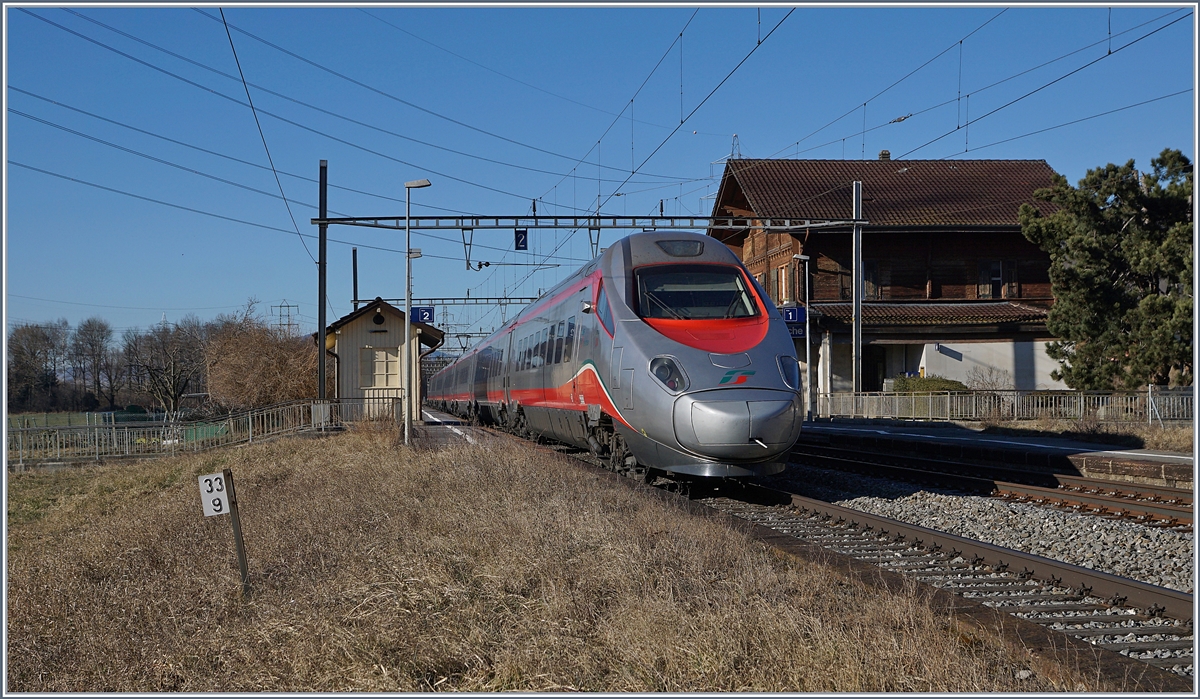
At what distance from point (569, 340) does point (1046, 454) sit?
331 inches

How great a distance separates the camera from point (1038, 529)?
10516 mm

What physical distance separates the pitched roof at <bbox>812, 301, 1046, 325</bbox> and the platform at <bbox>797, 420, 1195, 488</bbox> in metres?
15.8

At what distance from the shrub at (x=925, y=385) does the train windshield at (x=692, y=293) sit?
24087 mm

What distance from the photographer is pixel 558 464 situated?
13742 mm

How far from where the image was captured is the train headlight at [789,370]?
37.5ft

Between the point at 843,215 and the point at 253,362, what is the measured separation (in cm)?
2660

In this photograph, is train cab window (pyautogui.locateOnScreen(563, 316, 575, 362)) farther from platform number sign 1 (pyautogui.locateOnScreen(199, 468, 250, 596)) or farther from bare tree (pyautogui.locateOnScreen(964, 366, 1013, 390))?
bare tree (pyautogui.locateOnScreen(964, 366, 1013, 390))

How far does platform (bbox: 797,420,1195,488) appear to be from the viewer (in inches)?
598

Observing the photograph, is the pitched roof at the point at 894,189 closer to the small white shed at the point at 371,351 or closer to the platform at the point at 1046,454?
the small white shed at the point at 371,351

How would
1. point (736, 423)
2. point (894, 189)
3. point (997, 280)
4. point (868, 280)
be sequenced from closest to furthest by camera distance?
point (736, 423) → point (868, 280) → point (997, 280) → point (894, 189)

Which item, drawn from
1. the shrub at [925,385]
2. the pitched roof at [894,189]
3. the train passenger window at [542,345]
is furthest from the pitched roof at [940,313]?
the train passenger window at [542,345]

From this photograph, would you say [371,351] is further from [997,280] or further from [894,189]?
[997,280]

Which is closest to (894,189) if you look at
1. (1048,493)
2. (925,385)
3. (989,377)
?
(989,377)

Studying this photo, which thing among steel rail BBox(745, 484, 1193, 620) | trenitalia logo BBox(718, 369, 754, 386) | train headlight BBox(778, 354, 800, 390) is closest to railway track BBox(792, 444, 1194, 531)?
steel rail BBox(745, 484, 1193, 620)
